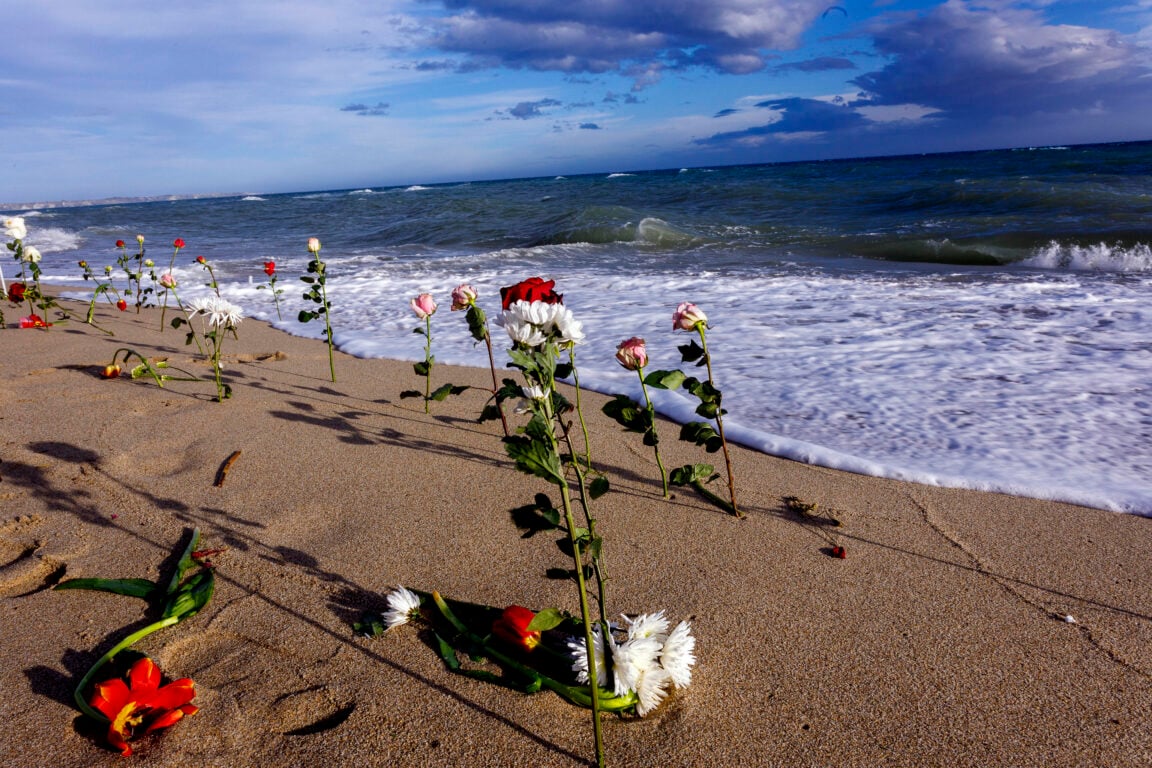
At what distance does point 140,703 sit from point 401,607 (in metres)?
0.55

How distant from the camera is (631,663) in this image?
1416 mm

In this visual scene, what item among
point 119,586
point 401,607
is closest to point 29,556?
point 119,586

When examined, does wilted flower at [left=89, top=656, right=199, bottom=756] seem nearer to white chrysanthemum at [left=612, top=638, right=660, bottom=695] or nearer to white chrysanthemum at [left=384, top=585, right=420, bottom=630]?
white chrysanthemum at [left=384, top=585, right=420, bottom=630]

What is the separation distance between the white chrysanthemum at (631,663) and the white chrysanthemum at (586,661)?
0.08 ft

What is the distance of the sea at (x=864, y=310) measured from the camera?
3.00m

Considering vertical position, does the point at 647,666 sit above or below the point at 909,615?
above

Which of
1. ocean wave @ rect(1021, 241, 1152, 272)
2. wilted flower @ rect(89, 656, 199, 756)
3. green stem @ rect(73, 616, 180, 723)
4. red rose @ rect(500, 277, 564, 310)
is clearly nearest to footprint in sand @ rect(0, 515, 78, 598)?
green stem @ rect(73, 616, 180, 723)

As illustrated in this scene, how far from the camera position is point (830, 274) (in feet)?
26.8

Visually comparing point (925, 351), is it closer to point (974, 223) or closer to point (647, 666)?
point (647, 666)

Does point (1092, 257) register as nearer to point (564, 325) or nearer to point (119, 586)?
point (564, 325)

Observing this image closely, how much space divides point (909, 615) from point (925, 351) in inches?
118

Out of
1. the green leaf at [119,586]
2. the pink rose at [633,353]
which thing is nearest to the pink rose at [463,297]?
the pink rose at [633,353]

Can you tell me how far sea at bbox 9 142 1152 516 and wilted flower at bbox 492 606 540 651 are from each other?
1362 mm

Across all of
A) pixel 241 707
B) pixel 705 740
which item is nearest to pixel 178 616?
pixel 241 707
